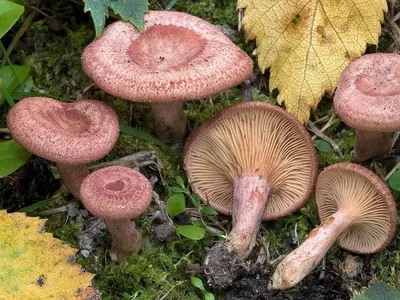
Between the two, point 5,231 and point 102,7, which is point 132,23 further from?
point 5,231

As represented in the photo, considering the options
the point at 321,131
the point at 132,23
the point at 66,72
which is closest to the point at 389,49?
the point at 321,131

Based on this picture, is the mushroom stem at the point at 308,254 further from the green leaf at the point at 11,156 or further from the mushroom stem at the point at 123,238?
the green leaf at the point at 11,156

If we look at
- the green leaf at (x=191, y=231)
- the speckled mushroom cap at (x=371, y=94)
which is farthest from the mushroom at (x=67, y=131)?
the speckled mushroom cap at (x=371, y=94)

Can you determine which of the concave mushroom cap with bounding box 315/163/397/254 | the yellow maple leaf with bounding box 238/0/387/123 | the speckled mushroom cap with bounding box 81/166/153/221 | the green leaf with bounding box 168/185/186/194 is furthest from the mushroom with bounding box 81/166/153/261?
the yellow maple leaf with bounding box 238/0/387/123

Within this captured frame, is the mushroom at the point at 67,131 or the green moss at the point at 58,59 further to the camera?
the green moss at the point at 58,59

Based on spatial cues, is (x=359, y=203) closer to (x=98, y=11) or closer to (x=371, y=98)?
(x=371, y=98)

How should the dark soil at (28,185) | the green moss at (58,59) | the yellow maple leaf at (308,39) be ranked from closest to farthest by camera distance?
the dark soil at (28,185), the yellow maple leaf at (308,39), the green moss at (58,59)

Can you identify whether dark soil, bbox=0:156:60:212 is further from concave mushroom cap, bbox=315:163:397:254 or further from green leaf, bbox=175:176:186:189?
concave mushroom cap, bbox=315:163:397:254
